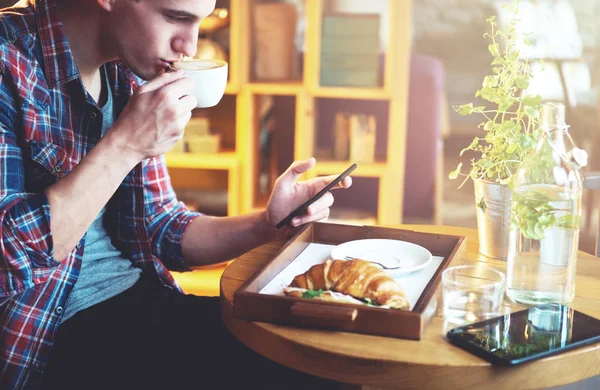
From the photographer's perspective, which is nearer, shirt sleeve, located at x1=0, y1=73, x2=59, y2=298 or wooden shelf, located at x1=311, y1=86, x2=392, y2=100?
shirt sleeve, located at x1=0, y1=73, x2=59, y2=298

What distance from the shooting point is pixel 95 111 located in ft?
4.87

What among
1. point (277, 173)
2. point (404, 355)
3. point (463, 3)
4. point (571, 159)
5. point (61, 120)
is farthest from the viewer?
point (463, 3)

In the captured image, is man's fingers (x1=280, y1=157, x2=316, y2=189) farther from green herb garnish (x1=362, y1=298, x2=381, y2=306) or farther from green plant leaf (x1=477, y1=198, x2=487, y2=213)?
green herb garnish (x1=362, y1=298, x2=381, y2=306)

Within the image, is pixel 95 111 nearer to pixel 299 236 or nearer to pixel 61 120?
pixel 61 120

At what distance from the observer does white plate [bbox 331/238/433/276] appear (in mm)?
1245

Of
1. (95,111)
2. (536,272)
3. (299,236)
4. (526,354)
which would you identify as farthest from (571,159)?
(95,111)

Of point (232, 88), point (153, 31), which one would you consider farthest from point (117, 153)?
point (232, 88)

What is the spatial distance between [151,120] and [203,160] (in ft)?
5.64

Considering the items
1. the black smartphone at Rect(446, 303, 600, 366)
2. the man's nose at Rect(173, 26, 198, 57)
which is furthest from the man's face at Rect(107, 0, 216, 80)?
the black smartphone at Rect(446, 303, 600, 366)

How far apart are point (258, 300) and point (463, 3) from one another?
274 inches

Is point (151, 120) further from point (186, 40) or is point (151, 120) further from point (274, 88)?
point (274, 88)

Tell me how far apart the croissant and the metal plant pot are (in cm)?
32

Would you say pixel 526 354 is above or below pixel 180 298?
above

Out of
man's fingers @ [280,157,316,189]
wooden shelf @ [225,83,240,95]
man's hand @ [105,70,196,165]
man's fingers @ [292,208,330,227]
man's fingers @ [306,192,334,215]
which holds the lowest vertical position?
man's fingers @ [292,208,330,227]
